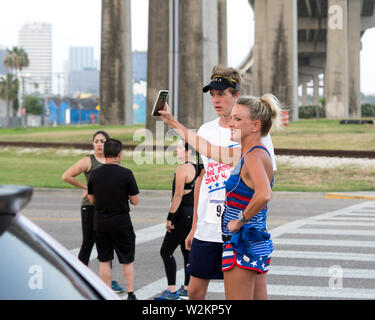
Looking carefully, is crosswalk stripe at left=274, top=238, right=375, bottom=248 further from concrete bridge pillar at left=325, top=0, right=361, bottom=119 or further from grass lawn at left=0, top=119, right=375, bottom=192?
concrete bridge pillar at left=325, top=0, right=361, bottom=119

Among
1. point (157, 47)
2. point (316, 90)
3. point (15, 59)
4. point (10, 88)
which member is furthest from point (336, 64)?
point (10, 88)

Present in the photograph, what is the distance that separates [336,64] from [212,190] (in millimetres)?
73410

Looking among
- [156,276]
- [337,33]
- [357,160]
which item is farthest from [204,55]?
[337,33]

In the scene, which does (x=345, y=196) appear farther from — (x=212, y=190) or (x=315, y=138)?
(x=315, y=138)

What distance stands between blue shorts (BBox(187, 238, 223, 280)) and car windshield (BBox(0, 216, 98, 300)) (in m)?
2.77

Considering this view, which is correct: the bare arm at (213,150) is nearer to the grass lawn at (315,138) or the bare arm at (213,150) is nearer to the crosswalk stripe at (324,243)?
the crosswalk stripe at (324,243)

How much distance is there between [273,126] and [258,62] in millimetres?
80993

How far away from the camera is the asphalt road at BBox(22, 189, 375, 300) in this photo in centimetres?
841

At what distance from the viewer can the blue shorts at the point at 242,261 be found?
4.43 meters

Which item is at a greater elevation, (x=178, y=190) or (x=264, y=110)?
(x=264, y=110)

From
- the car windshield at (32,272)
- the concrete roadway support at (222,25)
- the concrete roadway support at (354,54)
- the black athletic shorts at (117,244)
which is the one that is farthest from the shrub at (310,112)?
the car windshield at (32,272)

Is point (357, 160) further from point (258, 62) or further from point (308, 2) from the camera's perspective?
point (308, 2)

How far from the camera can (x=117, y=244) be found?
743 cm

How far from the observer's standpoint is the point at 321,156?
92.0 ft
